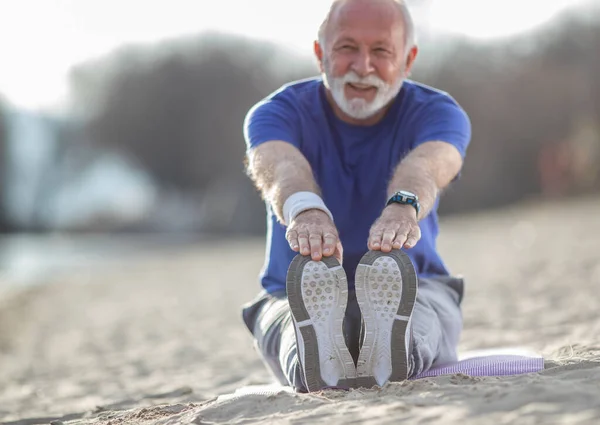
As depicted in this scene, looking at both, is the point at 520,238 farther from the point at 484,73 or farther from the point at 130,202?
the point at 130,202

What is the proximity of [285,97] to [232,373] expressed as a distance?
180 centimetres

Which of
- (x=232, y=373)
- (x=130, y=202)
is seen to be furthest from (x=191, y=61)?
(x=232, y=373)

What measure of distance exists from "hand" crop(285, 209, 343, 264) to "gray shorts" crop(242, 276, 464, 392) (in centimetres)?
25

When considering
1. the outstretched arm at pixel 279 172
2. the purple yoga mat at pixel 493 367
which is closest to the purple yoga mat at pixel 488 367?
the purple yoga mat at pixel 493 367

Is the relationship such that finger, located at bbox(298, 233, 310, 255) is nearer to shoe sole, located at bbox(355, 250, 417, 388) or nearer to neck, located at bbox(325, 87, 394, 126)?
shoe sole, located at bbox(355, 250, 417, 388)

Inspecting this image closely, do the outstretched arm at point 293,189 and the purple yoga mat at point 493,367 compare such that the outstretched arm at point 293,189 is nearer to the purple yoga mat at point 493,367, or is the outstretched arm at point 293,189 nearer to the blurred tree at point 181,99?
the purple yoga mat at point 493,367

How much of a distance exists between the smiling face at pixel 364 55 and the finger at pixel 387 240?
74 centimetres

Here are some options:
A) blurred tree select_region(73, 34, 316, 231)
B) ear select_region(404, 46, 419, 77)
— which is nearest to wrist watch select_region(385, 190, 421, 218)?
ear select_region(404, 46, 419, 77)

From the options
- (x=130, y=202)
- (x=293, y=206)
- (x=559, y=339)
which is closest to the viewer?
(x=293, y=206)

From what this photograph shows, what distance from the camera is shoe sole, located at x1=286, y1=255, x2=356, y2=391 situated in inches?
105

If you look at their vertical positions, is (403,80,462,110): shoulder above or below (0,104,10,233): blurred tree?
below

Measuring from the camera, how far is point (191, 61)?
1256 inches

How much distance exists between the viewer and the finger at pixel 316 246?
269cm

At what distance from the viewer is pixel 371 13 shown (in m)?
3.27
